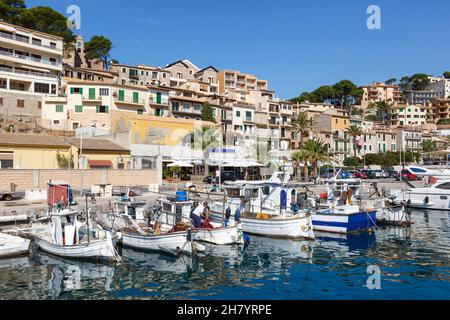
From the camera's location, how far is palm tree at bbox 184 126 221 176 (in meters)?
63.6

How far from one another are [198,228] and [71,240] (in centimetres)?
631

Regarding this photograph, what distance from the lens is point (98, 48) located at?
10025 cm

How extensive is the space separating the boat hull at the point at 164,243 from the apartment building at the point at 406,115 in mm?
128102

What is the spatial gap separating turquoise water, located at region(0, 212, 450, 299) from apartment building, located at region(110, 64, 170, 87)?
71.5 meters

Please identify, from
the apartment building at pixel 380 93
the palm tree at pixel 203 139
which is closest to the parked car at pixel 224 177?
the palm tree at pixel 203 139

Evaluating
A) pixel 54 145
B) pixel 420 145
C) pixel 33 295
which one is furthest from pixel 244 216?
pixel 420 145

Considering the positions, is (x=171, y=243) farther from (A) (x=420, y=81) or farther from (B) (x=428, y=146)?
(A) (x=420, y=81)

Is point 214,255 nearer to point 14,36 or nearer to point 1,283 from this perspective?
point 1,283

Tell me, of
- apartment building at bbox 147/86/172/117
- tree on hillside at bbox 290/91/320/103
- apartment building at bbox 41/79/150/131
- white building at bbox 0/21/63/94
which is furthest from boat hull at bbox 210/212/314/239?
tree on hillside at bbox 290/91/320/103

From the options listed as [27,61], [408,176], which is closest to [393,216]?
[408,176]

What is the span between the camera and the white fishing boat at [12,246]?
1992 centimetres

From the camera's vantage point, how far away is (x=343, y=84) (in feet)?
458

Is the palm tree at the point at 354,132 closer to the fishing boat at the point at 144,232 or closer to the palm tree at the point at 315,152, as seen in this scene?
the palm tree at the point at 315,152

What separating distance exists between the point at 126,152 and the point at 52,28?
5302 cm
